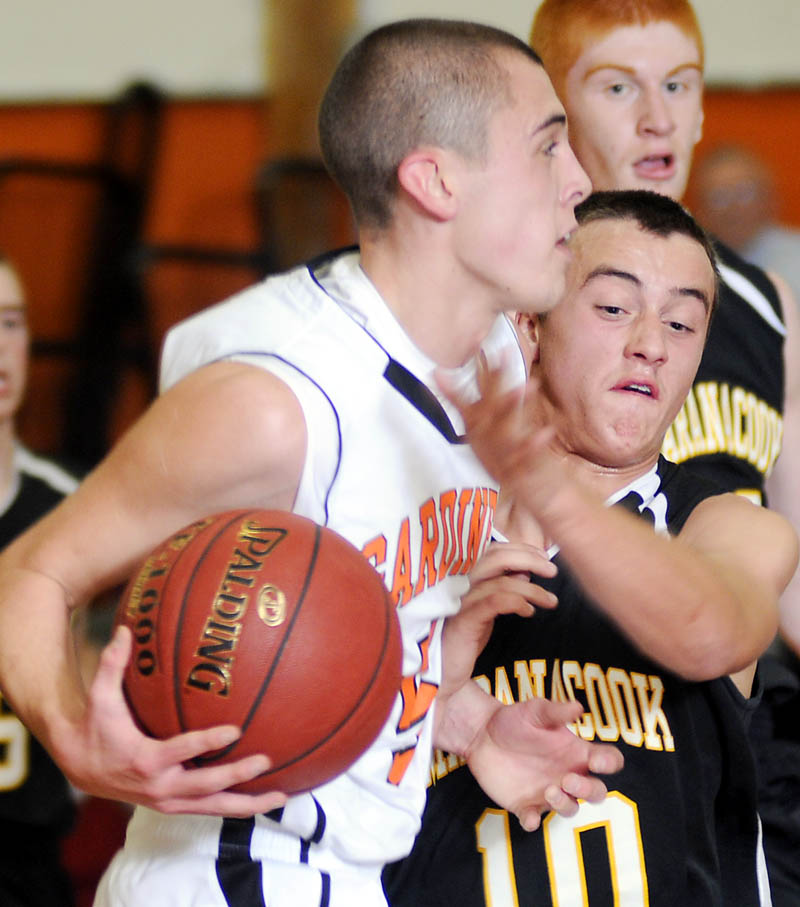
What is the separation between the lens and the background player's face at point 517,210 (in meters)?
2.06

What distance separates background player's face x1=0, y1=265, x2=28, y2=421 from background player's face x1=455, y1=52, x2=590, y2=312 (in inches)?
76.4

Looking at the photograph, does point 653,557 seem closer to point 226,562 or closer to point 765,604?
point 765,604

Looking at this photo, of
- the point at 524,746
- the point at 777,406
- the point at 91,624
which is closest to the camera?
the point at 524,746

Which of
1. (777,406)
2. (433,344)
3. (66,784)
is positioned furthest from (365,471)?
(66,784)

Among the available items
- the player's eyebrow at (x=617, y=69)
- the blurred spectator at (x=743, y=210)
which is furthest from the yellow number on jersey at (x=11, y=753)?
the blurred spectator at (x=743, y=210)

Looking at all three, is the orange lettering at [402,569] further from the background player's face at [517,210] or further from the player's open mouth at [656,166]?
the player's open mouth at [656,166]

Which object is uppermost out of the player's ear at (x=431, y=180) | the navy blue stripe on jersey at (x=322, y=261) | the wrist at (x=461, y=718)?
the player's ear at (x=431, y=180)

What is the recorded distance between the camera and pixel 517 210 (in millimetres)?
2062

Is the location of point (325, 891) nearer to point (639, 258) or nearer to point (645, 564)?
point (645, 564)

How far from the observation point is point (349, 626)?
1719mm

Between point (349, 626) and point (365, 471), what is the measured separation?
33 cm

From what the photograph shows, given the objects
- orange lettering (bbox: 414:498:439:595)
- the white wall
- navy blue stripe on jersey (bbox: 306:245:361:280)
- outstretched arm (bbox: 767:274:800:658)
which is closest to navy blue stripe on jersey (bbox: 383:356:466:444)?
orange lettering (bbox: 414:498:439:595)

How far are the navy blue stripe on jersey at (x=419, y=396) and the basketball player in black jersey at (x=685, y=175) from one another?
0.75 meters

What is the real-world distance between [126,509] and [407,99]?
85 cm
